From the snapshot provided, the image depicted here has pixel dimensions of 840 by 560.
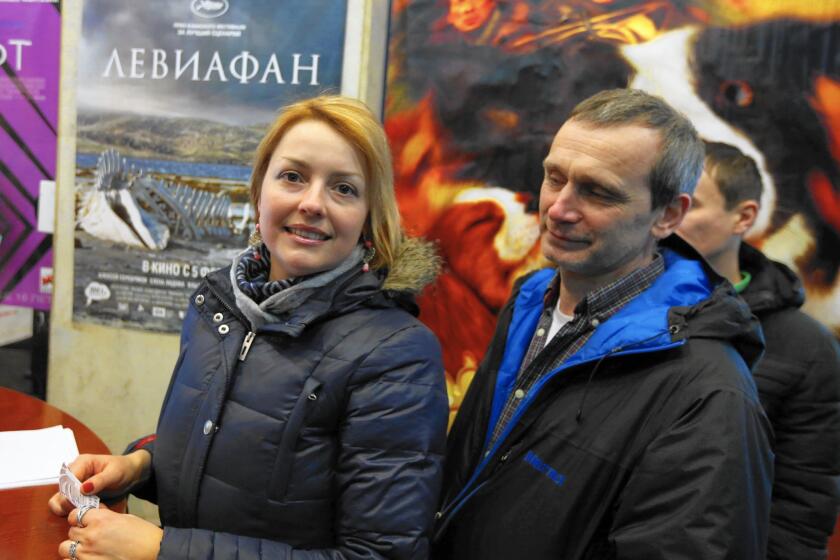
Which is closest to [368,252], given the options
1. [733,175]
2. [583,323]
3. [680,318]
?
[583,323]

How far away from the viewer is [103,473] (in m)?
1.24

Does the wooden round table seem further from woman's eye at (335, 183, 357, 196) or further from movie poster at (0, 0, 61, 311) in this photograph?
movie poster at (0, 0, 61, 311)

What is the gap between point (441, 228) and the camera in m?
2.32

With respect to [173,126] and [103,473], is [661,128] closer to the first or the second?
[103,473]

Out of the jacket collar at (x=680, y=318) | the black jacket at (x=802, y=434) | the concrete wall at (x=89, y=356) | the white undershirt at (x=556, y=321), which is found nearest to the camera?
the jacket collar at (x=680, y=318)

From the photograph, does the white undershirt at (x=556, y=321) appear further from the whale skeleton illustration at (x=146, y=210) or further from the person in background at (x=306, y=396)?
the whale skeleton illustration at (x=146, y=210)

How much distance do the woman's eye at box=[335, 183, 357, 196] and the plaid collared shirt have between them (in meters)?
0.48

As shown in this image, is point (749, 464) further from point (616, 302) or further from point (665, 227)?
point (665, 227)

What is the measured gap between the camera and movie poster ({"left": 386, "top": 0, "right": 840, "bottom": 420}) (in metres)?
1.96

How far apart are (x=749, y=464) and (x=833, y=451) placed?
773 millimetres

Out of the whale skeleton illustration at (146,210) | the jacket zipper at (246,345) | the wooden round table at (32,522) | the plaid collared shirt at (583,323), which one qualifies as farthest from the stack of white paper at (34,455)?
the whale skeleton illustration at (146,210)

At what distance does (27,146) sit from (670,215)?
2637mm

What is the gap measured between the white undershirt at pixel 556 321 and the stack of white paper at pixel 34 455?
→ 40.8 inches

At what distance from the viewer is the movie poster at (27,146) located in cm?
270
